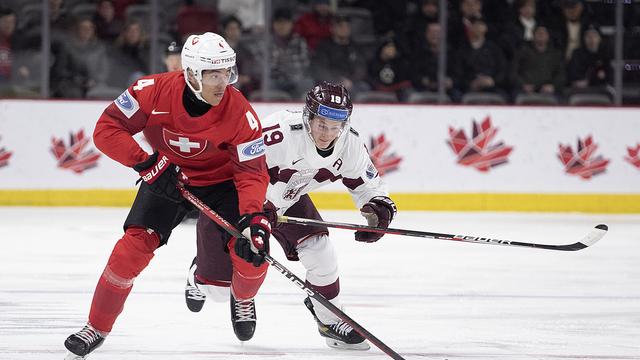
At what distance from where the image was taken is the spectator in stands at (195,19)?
29.3 ft

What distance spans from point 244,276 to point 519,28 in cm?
560

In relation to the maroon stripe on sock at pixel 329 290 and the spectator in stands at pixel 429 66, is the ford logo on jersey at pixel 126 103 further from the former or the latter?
the spectator in stands at pixel 429 66

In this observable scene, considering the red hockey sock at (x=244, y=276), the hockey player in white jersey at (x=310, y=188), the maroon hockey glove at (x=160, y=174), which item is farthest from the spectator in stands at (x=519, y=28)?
the maroon hockey glove at (x=160, y=174)

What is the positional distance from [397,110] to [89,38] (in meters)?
2.45

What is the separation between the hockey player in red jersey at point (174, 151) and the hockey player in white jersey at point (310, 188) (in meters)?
0.27

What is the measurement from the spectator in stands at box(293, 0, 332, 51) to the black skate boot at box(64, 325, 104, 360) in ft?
18.4

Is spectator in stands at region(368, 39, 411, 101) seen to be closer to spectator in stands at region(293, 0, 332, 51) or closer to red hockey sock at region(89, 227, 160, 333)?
spectator in stands at region(293, 0, 332, 51)

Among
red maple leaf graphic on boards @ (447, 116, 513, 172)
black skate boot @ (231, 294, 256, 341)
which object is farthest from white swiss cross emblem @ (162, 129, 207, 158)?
red maple leaf graphic on boards @ (447, 116, 513, 172)

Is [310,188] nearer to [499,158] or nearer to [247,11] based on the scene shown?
[247,11]

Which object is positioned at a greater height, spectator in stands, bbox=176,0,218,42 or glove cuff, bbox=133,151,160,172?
glove cuff, bbox=133,151,160,172

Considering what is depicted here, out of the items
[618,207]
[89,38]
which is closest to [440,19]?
[618,207]

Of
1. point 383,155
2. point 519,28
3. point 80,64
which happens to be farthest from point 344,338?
point 519,28

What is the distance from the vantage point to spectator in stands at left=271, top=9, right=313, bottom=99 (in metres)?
9.12

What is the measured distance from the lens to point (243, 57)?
359 inches
